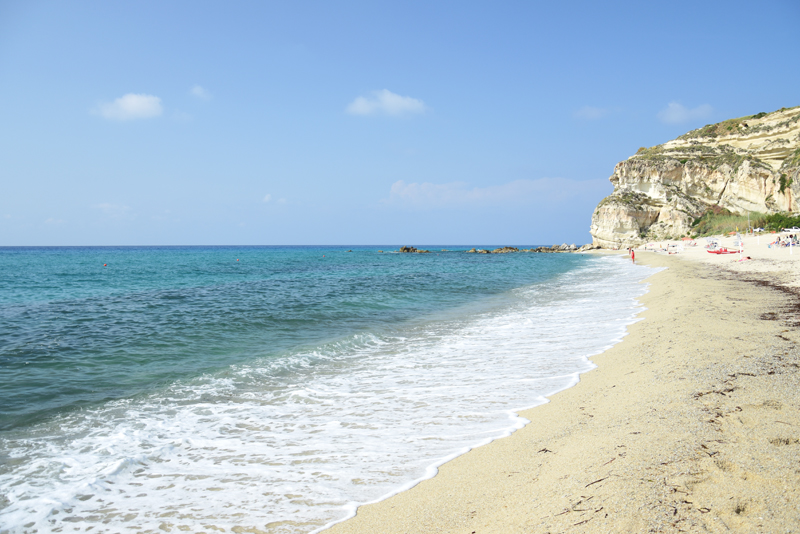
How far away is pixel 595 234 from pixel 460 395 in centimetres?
7907

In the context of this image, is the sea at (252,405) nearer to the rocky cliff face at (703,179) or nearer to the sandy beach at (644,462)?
the sandy beach at (644,462)

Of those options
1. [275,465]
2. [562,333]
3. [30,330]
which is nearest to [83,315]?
[30,330]

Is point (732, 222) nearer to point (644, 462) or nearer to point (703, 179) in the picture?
point (703, 179)

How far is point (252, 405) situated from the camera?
5.73 meters

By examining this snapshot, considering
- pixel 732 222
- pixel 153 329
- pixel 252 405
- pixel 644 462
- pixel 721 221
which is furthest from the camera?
pixel 721 221

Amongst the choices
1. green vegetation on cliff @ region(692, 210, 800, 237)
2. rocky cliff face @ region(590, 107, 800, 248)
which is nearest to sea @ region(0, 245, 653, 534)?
green vegetation on cliff @ region(692, 210, 800, 237)

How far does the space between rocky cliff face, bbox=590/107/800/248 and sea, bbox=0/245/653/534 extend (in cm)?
5735

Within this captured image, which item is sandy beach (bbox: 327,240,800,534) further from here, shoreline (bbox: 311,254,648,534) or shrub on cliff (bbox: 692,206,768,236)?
shrub on cliff (bbox: 692,206,768,236)

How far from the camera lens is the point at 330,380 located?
6816 millimetres

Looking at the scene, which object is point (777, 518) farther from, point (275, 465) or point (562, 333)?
point (562, 333)

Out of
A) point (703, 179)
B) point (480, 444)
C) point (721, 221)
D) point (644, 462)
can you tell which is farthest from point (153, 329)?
point (703, 179)

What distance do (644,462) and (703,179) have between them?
7498 centimetres

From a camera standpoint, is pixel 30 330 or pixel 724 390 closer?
pixel 724 390

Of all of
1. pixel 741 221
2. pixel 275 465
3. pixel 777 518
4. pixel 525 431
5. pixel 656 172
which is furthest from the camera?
pixel 656 172
